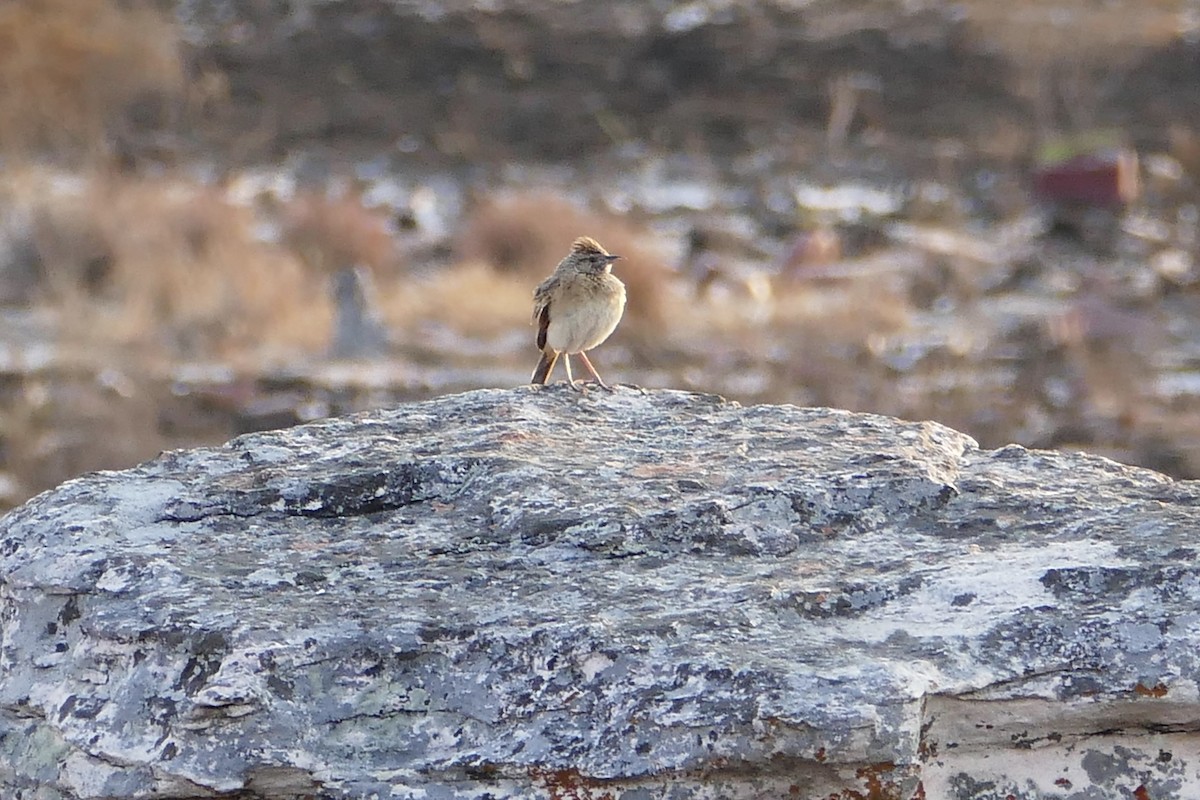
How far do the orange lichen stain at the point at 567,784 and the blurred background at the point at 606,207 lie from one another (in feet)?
27.5

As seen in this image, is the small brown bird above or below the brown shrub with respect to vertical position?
below

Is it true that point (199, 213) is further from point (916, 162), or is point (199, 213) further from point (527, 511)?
point (527, 511)

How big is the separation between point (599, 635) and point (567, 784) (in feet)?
0.96

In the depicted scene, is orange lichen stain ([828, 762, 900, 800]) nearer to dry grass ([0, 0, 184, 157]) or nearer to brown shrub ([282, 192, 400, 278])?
brown shrub ([282, 192, 400, 278])

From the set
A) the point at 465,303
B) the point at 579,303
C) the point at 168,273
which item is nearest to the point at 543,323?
the point at 579,303

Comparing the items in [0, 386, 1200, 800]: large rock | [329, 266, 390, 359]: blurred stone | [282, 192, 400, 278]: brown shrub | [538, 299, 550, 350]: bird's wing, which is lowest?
[0, 386, 1200, 800]: large rock

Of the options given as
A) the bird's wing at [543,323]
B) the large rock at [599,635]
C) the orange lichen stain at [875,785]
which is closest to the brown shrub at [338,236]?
the bird's wing at [543,323]

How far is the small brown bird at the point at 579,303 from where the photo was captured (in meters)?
6.31

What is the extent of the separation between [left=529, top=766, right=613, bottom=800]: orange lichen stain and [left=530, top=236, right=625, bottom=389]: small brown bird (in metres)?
3.12

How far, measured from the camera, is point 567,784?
321 centimetres

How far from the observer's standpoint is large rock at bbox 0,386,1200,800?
3221 mm

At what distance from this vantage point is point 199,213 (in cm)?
1717

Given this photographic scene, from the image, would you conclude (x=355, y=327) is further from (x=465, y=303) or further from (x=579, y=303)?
(x=579, y=303)

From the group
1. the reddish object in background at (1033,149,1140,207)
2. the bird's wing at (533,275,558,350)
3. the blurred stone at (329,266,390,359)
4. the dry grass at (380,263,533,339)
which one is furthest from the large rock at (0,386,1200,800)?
the reddish object in background at (1033,149,1140,207)
